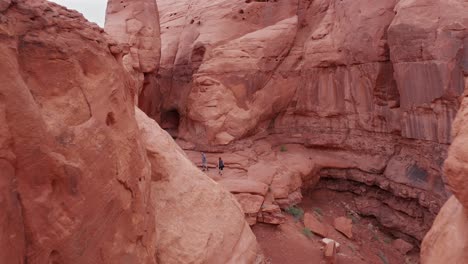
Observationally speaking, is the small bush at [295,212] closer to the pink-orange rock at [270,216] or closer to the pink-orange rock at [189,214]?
the pink-orange rock at [270,216]

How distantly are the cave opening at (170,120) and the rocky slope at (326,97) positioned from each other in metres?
0.72

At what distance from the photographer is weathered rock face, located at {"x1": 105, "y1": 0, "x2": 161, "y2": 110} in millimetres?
13969

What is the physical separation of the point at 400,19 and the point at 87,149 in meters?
11.8

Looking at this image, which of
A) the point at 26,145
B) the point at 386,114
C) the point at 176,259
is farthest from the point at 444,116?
the point at 26,145

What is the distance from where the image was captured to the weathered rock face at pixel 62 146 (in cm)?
258

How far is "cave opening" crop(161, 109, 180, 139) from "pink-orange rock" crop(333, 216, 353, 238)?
9.12 metres

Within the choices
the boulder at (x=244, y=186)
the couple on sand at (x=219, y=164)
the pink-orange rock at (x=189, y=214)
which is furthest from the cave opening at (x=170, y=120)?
the pink-orange rock at (x=189, y=214)

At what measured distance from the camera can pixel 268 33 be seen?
14867 millimetres

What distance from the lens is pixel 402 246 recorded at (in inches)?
487

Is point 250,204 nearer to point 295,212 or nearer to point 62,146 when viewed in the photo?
point 295,212

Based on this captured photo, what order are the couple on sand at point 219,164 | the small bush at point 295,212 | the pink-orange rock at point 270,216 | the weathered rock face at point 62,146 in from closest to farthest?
the weathered rock face at point 62,146 → the pink-orange rock at point 270,216 → the small bush at point 295,212 → the couple on sand at point 219,164

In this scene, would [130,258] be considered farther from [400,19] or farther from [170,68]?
[170,68]

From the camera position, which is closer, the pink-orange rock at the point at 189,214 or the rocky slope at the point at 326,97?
the pink-orange rock at the point at 189,214

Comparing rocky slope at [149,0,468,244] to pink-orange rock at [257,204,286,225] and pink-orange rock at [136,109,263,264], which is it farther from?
pink-orange rock at [136,109,263,264]
